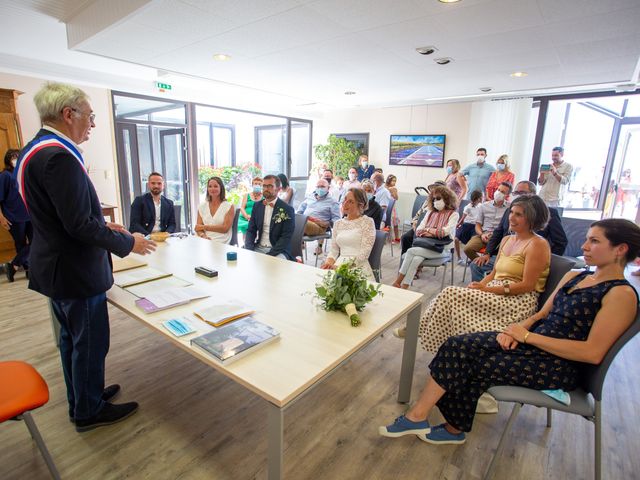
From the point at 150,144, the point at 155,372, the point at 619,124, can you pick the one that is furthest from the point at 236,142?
the point at 619,124

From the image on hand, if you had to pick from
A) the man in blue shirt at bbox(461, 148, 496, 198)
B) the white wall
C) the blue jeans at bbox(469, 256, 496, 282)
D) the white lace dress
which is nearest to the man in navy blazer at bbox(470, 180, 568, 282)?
the blue jeans at bbox(469, 256, 496, 282)

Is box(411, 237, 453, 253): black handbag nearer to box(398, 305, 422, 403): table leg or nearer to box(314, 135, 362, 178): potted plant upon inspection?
box(398, 305, 422, 403): table leg

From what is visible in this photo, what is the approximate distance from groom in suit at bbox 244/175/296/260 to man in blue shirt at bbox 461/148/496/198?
4149mm

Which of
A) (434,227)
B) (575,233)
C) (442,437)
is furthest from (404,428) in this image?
(575,233)

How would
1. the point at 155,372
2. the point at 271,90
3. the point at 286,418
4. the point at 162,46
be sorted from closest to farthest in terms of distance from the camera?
the point at 286,418, the point at 155,372, the point at 162,46, the point at 271,90

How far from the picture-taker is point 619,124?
765 cm

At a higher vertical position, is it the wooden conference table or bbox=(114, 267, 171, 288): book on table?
bbox=(114, 267, 171, 288): book on table

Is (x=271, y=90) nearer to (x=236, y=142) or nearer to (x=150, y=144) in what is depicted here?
(x=150, y=144)

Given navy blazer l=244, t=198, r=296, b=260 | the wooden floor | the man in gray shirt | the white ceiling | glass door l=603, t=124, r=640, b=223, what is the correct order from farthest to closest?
1. glass door l=603, t=124, r=640, b=223
2. the man in gray shirt
3. navy blazer l=244, t=198, r=296, b=260
4. the white ceiling
5. the wooden floor

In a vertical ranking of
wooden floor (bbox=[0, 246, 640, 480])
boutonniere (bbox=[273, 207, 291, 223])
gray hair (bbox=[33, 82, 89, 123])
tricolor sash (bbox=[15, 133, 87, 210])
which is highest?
gray hair (bbox=[33, 82, 89, 123])

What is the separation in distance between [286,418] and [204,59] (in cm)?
404

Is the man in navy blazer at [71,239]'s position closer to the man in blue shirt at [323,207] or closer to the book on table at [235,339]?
the book on table at [235,339]

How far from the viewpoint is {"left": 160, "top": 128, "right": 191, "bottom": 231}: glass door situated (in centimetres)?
648

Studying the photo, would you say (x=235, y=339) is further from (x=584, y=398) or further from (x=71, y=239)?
(x=584, y=398)
